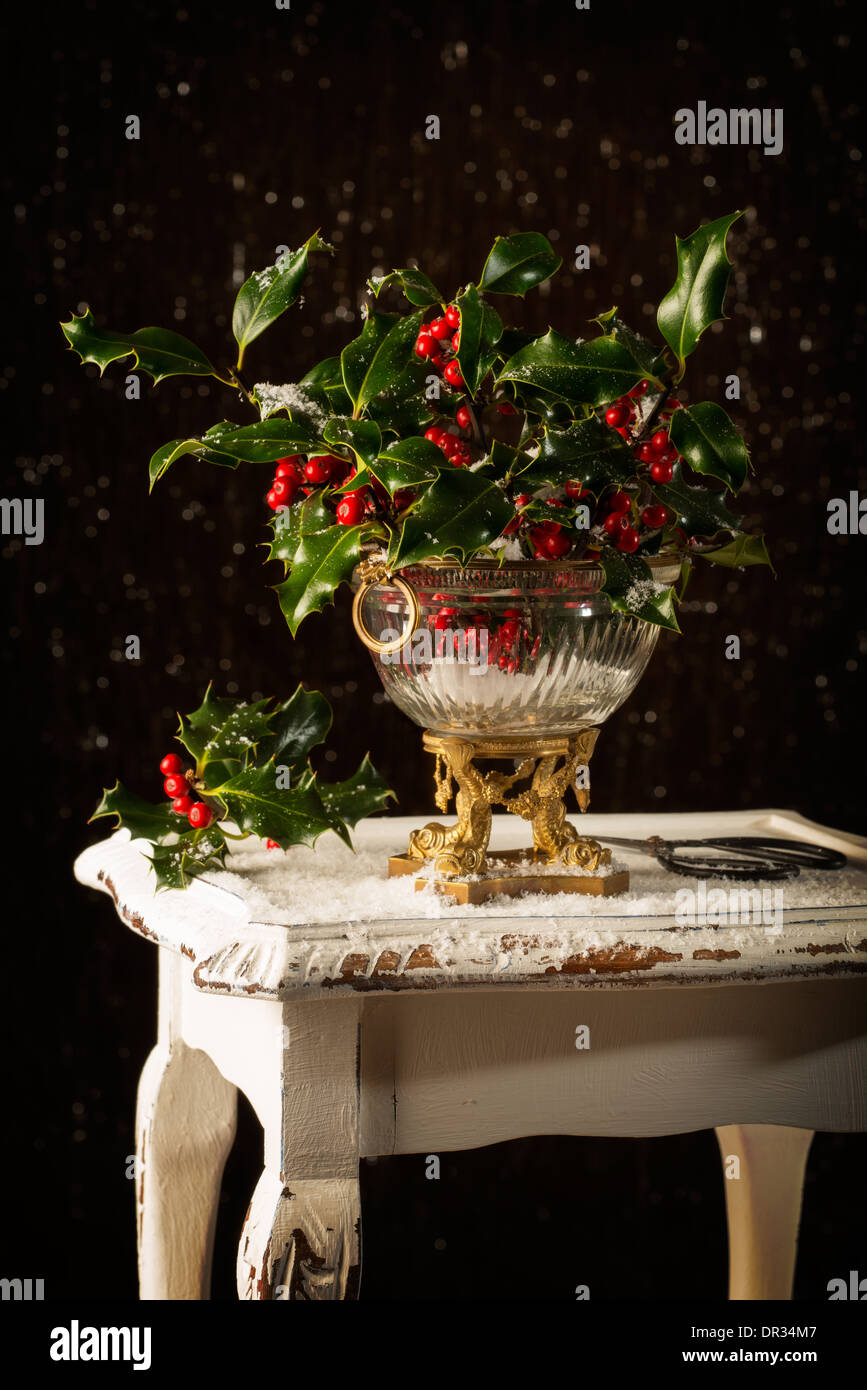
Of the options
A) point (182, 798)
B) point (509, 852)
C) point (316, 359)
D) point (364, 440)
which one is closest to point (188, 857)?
point (182, 798)

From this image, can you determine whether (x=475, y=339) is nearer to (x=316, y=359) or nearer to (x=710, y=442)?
(x=710, y=442)

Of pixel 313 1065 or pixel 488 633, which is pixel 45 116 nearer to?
pixel 488 633

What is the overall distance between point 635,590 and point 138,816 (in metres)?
0.36

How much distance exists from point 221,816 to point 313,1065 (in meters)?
0.22

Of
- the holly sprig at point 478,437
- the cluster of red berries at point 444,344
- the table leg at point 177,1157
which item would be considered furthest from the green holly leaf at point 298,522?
the table leg at point 177,1157

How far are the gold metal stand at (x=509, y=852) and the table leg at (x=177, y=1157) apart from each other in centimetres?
24

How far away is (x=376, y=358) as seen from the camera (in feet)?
2.93

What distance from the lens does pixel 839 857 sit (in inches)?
41.5

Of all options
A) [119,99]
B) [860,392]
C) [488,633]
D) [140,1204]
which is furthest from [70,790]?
[860,392]

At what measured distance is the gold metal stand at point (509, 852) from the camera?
962 mm

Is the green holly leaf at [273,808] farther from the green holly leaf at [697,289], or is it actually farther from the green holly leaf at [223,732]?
the green holly leaf at [697,289]

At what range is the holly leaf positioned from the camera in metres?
0.87

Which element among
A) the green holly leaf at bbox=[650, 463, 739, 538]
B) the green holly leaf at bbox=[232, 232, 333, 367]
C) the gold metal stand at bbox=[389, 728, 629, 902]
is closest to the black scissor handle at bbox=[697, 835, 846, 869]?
the gold metal stand at bbox=[389, 728, 629, 902]

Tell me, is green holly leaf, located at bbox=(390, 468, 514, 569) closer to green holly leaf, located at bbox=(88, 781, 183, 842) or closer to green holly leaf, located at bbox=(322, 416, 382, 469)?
green holly leaf, located at bbox=(322, 416, 382, 469)
